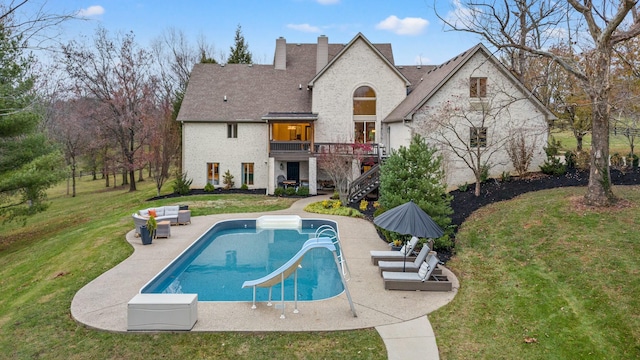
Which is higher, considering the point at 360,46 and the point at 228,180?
the point at 360,46

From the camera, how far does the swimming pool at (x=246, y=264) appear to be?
10875 mm

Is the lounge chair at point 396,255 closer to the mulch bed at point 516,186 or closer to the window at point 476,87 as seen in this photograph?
the mulch bed at point 516,186

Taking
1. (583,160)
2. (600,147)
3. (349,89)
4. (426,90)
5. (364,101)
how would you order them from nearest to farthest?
(600,147)
(583,160)
(426,90)
(349,89)
(364,101)

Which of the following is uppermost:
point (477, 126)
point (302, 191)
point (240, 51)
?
point (240, 51)

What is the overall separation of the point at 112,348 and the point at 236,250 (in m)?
8.49

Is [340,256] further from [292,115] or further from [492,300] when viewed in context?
[292,115]

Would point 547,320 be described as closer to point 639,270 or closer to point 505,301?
point 505,301

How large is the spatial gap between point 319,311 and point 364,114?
2145 cm

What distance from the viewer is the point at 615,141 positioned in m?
35.9

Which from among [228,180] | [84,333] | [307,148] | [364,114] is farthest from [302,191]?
[84,333]

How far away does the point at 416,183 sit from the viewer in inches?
553

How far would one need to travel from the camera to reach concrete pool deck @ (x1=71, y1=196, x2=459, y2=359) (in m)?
8.03

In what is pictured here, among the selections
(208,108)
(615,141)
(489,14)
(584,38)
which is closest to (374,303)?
(489,14)

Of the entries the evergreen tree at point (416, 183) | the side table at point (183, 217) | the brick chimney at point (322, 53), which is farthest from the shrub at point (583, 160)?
the side table at point (183, 217)
